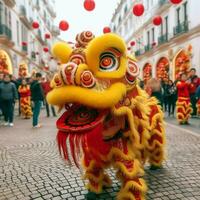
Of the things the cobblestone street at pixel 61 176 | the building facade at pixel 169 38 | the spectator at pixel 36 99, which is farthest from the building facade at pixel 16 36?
the building facade at pixel 169 38

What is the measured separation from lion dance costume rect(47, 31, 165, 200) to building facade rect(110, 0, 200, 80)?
16.0 m

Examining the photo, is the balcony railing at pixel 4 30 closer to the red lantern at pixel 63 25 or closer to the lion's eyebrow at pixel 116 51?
the red lantern at pixel 63 25

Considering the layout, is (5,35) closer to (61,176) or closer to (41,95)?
(41,95)

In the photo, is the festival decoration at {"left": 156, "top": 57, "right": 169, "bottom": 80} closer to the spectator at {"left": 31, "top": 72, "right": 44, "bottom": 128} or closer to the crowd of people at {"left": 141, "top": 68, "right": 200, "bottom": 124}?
the crowd of people at {"left": 141, "top": 68, "right": 200, "bottom": 124}

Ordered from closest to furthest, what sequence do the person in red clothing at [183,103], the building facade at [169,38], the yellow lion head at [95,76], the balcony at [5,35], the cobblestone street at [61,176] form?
1. the yellow lion head at [95,76]
2. the cobblestone street at [61,176]
3. the person in red clothing at [183,103]
4. the building facade at [169,38]
5. the balcony at [5,35]

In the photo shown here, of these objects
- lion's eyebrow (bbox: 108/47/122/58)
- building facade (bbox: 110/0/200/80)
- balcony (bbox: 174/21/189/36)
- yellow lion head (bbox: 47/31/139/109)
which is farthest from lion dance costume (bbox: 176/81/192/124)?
balcony (bbox: 174/21/189/36)

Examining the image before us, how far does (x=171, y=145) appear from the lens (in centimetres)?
649

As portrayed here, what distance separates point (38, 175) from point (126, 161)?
1859mm

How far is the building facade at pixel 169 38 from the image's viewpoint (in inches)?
821

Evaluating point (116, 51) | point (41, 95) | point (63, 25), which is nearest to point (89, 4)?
point (63, 25)

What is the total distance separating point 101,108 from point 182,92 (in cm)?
777

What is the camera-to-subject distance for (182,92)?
10109 millimetres

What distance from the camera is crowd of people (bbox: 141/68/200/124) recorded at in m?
10.1

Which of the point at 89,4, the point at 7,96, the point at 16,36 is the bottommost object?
the point at 7,96
